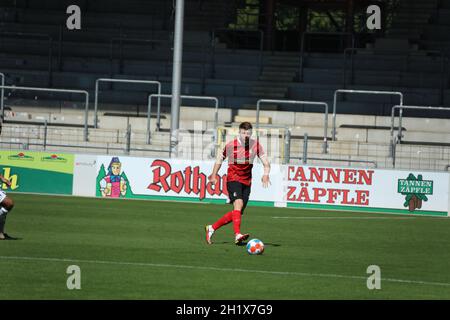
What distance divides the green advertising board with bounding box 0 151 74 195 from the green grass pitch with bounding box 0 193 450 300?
3710 millimetres

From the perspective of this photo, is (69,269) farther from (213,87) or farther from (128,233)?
(213,87)

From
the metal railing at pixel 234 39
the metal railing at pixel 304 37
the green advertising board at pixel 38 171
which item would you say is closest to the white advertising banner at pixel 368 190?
the green advertising board at pixel 38 171

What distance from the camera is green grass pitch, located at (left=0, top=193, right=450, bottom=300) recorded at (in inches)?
508

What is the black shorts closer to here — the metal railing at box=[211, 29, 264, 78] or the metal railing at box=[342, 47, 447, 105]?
the metal railing at box=[342, 47, 447, 105]

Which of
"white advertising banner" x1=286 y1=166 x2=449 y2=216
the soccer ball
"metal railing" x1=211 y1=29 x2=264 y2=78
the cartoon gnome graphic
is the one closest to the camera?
the soccer ball

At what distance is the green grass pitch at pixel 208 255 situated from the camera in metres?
12.9

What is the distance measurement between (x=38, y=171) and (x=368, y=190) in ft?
30.6

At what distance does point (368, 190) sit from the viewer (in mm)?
28984

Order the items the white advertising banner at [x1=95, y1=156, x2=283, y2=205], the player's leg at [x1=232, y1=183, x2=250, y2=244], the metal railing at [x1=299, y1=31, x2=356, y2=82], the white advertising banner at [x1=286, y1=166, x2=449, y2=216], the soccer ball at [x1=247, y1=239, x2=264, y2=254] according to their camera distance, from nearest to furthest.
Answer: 1. the soccer ball at [x1=247, y1=239, x2=264, y2=254]
2. the player's leg at [x1=232, y1=183, x2=250, y2=244]
3. the white advertising banner at [x1=286, y1=166, x2=449, y2=216]
4. the white advertising banner at [x1=95, y1=156, x2=283, y2=205]
5. the metal railing at [x1=299, y1=31, x2=356, y2=82]

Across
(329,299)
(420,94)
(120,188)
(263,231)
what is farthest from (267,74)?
(329,299)

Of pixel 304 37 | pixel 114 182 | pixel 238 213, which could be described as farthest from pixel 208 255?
pixel 304 37

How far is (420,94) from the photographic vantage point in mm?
38875

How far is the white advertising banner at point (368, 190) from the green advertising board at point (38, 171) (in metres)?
6.35

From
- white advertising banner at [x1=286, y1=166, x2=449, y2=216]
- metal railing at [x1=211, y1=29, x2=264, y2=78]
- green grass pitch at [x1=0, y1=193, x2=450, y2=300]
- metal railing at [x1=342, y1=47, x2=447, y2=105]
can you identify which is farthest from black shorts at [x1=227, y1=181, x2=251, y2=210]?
metal railing at [x1=211, y1=29, x2=264, y2=78]
